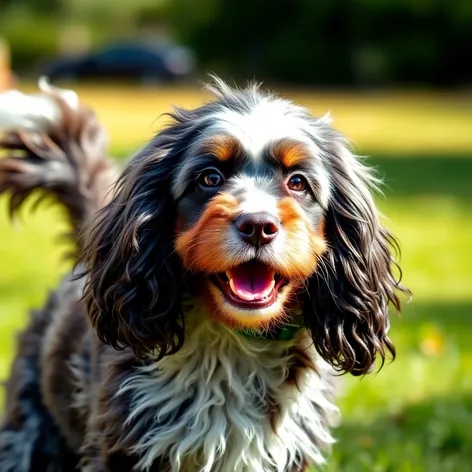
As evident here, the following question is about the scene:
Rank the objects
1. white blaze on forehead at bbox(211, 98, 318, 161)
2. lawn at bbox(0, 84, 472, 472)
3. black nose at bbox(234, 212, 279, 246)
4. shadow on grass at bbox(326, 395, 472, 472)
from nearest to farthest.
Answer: black nose at bbox(234, 212, 279, 246) → white blaze on forehead at bbox(211, 98, 318, 161) → shadow on grass at bbox(326, 395, 472, 472) → lawn at bbox(0, 84, 472, 472)

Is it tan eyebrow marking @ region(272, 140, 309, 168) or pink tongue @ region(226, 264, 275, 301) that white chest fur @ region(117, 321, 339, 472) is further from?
tan eyebrow marking @ region(272, 140, 309, 168)

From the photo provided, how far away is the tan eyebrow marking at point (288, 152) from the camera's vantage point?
3928 millimetres

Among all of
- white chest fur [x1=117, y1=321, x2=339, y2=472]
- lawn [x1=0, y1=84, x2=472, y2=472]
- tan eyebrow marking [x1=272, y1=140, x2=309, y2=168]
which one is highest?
tan eyebrow marking [x1=272, y1=140, x2=309, y2=168]

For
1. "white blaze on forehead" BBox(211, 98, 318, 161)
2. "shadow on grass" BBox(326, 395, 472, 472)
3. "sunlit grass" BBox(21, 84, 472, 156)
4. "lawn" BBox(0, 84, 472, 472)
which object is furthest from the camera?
"sunlit grass" BBox(21, 84, 472, 156)

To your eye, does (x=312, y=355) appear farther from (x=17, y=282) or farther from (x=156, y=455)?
(x=17, y=282)

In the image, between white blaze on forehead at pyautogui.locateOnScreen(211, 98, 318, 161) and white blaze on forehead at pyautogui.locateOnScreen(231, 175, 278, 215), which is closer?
white blaze on forehead at pyautogui.locateOnScreen(231, 175, 278, 215)

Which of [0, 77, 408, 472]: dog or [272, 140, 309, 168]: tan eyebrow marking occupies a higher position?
[272, 140, 309, 168]: tan eyebrow marking

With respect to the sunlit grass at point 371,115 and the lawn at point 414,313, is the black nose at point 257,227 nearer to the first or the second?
the lawn at point 414,313

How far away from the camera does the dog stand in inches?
153

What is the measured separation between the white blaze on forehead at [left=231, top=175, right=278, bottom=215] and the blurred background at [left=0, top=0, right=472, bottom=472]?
916mm

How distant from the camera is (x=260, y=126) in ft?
13.0

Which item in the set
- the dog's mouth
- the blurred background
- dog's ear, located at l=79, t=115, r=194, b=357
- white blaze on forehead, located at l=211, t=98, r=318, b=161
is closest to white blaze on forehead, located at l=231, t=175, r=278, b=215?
white blaze on forehead, located at l=211, t=98, r=318, b=161

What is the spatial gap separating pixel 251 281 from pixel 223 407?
584 millimetres

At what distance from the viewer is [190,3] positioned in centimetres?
5391
